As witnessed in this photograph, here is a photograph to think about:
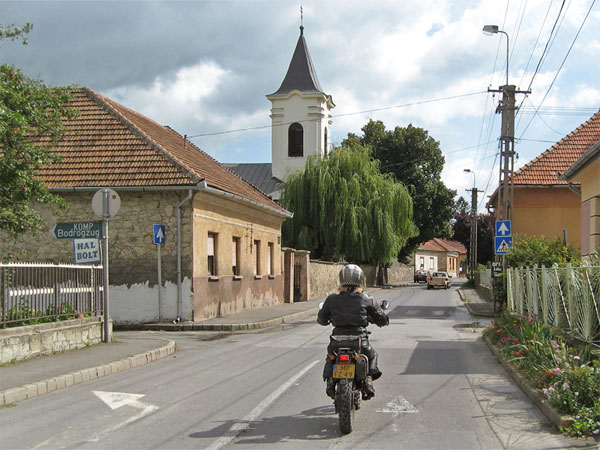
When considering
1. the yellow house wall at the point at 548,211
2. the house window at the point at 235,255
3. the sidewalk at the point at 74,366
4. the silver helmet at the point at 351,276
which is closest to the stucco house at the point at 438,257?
the yellow house wall at the point at 548,211

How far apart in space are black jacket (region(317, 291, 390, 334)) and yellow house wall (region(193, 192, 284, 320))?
12688mm

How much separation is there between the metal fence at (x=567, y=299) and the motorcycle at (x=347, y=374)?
13.1 ft

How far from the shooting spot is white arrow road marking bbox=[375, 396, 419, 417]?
24.5ft

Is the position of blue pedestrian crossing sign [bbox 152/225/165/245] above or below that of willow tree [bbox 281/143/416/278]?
below

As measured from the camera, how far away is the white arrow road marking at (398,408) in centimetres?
745

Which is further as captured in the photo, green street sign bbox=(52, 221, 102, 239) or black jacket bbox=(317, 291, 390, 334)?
green street sign bbox=(52, 221, 102, 239)

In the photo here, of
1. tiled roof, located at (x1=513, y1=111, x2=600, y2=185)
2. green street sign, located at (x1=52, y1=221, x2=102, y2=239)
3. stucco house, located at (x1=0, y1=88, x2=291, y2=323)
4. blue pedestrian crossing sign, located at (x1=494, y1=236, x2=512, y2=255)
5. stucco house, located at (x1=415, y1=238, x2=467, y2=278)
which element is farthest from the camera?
stucco house, located at (x1=415, y1=238, x2=467, y2=278)

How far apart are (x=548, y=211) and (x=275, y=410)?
86.9 feet

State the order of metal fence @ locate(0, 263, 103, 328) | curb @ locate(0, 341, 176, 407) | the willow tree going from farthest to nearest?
1. the willow tree
2. metal fence @ locate(0, 263, 103, 328)
3. curb @ locate(0, 341, 176, 407)

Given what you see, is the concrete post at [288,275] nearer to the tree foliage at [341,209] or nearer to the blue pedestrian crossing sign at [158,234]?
the tree foliage at [341,209]

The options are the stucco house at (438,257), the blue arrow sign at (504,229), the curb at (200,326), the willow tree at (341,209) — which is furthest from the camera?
the stucco house at (438,257)

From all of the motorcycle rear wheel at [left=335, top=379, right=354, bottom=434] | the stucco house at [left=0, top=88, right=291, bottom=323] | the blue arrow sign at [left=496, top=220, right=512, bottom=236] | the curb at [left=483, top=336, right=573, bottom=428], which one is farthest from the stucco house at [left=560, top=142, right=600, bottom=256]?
the motorcycle rear wheel at [left=335, top=379, right=354, bottom=434]

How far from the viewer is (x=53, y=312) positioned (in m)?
12.4

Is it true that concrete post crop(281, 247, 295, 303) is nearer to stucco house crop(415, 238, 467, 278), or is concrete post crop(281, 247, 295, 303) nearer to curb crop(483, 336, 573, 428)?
curb crop(483, 336, 573, 428)
